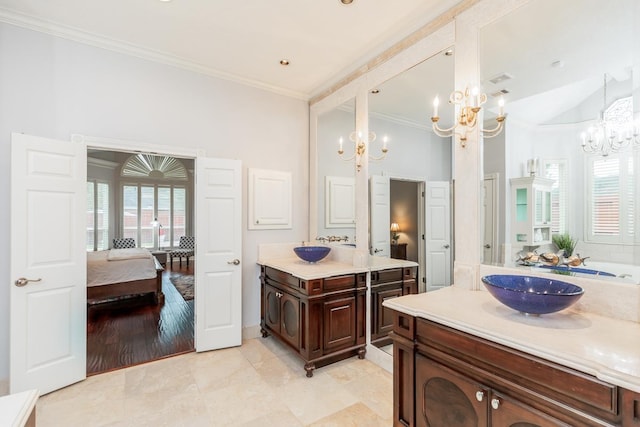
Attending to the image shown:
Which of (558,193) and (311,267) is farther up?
(558,193)

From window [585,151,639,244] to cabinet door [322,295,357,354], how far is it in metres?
1.94

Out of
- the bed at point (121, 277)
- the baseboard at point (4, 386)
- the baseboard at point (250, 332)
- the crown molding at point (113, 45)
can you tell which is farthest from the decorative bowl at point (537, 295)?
the bed at point (121, 277)

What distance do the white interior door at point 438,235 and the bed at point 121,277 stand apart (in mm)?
4372

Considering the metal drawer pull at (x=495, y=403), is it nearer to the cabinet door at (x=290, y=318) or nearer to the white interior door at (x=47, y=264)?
the cabinet door at (x=290, y=318)

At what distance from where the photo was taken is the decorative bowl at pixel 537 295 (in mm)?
1398

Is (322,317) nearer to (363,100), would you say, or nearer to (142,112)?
(363,100)

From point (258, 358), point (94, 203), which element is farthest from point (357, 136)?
point (94, 203)

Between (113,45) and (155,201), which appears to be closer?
(113,45)

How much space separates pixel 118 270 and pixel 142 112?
2.86 meters

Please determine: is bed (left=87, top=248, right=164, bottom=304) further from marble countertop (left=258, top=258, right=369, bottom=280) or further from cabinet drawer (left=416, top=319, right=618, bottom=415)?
cabinet drawer (left=416, top=319, right=618, bottom=415)

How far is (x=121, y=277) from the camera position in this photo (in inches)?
184

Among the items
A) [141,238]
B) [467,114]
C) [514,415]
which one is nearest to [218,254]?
[467,114]

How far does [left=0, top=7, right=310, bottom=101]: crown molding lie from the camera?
2.57 meters

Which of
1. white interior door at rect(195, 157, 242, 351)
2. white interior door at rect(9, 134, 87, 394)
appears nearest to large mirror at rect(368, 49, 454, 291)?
white interior door at rect(195, 157, 242, 351)
